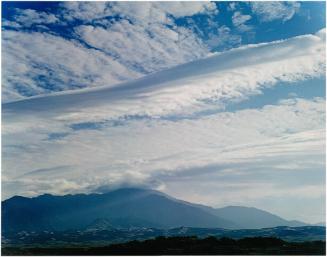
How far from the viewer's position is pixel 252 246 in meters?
182

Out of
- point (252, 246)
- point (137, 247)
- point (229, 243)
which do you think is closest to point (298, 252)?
point (252, 246)

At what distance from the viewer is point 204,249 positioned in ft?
590

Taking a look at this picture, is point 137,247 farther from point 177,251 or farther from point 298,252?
point 298,252

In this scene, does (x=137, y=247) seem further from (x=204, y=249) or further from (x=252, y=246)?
(x=252, y=246)

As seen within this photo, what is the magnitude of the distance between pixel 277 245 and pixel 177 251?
5229 cm

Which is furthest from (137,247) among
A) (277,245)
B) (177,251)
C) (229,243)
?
(277,245)

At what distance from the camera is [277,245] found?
19225 centimetres

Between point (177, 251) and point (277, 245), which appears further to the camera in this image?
point (277, 245)

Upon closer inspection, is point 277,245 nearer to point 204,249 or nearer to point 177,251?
point 204,249

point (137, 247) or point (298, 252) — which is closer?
point (298, 252)

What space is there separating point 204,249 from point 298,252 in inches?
1580

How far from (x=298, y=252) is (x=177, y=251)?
1950 inches

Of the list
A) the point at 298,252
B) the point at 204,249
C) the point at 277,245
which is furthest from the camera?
the point at 277,245

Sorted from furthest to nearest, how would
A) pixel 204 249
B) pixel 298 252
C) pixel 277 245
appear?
1. pixel 277 245
2. pixel 204 249
3. pixel 298 252
